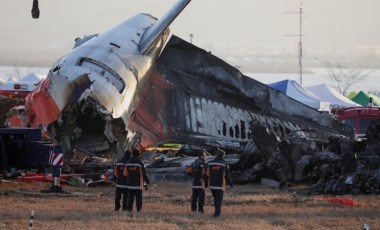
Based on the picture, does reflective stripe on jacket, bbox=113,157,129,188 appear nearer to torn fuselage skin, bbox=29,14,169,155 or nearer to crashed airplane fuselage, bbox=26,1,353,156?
crashed airplane fuselage, bbox=26,1,353,156

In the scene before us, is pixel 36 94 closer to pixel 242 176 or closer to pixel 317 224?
pixel 242 176

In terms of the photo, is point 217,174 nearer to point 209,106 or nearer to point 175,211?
point 175,211

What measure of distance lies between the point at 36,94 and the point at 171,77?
790 centimetres

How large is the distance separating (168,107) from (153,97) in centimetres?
95

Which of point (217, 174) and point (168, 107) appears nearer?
point (217, 174)

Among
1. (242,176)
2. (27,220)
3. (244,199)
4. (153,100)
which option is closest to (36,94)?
Answer: (153,100)

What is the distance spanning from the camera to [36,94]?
33.5m

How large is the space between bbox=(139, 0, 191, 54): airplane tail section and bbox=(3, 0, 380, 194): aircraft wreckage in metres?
0.05

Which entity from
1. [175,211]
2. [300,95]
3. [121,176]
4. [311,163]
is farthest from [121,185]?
[300,95]

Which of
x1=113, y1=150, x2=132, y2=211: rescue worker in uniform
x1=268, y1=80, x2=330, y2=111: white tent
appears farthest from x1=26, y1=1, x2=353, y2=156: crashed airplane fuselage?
x1=268, y1=80, x2=330, y2=111: white tent

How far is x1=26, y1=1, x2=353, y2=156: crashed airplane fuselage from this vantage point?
32.5 m

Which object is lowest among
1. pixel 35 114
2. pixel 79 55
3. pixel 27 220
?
pixel 27 220

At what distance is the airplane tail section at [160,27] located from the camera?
3738cm

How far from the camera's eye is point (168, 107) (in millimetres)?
38625
